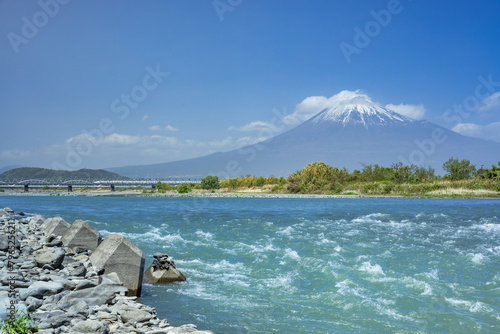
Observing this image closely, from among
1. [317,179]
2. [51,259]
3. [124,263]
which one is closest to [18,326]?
[124,263]

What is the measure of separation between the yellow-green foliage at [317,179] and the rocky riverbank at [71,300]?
53531 millimetres

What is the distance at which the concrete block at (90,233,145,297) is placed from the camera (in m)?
7.22

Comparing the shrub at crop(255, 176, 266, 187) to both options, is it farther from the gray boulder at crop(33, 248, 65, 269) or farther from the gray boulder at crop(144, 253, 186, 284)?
the gray boulder at crop(33, 248, 65, 269)

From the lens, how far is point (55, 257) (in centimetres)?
777

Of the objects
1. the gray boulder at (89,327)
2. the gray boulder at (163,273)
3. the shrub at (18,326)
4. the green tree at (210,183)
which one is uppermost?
the green tree at (210,183)

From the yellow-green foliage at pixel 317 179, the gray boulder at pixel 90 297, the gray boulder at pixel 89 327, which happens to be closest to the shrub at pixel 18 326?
the gray boulder at pixel 89 327

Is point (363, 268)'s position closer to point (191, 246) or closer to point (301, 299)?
point (301, 299)

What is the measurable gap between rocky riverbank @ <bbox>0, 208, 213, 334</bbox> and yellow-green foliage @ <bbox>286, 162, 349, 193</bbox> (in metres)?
53.5

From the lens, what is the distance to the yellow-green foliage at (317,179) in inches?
2354

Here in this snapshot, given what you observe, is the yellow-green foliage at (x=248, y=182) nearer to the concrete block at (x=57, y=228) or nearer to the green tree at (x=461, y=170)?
the green tree at (x=461, y=170)

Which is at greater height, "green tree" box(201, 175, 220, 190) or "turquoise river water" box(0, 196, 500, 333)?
"green tree" box(201, 175, 220, 190)

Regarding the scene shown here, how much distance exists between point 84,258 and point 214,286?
116 inches

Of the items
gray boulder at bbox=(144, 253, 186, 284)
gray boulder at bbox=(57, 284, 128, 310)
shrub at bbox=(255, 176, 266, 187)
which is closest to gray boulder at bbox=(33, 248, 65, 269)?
gray boulder at bbox=(144, 253, 186, 284)

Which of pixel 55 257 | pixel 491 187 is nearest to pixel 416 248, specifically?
pixel 55 257
